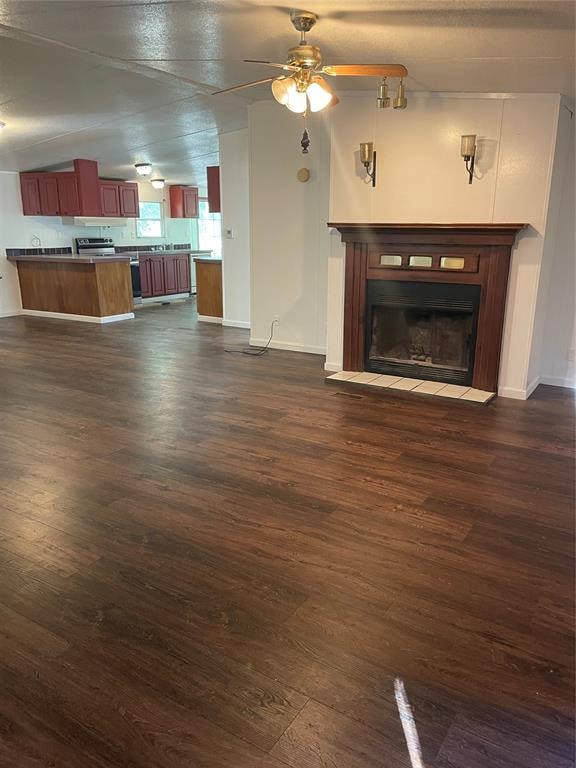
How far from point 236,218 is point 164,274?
3.30 meters

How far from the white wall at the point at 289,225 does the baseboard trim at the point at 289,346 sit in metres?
0.01

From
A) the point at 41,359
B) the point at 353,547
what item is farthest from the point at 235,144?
the point at 353,547

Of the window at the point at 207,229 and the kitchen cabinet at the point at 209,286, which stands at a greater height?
the window at the point at 207,229

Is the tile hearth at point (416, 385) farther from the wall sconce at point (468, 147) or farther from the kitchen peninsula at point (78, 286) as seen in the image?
the kitchen peninsula at point (78, 286)

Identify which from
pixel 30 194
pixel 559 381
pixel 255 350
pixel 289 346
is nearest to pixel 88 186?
pixel 30 194

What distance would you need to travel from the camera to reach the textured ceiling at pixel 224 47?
103 inches

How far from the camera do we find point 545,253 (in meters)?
4.25

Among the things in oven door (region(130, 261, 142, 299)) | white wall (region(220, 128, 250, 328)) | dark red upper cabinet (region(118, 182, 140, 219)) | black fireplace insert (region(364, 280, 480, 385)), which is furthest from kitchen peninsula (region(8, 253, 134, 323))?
black fireplace insert (region(364, 280, 480, 385))

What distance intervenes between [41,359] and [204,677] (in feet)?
15.8

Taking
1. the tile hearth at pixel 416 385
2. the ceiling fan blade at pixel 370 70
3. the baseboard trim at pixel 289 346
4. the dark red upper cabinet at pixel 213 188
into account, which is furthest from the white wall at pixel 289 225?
the ceiling fan blade at pixel 370 70

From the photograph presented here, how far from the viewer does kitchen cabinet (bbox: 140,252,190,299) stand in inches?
376

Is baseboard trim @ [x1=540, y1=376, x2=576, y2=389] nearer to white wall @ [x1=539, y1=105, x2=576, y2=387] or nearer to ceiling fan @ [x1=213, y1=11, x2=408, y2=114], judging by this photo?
Answer: white wall @ [x1=539, y1=105, x2=576, y2=387]

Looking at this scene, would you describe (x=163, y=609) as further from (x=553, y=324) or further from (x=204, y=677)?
(x=553, y=324)

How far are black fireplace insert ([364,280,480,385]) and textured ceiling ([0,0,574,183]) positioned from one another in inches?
59.7
